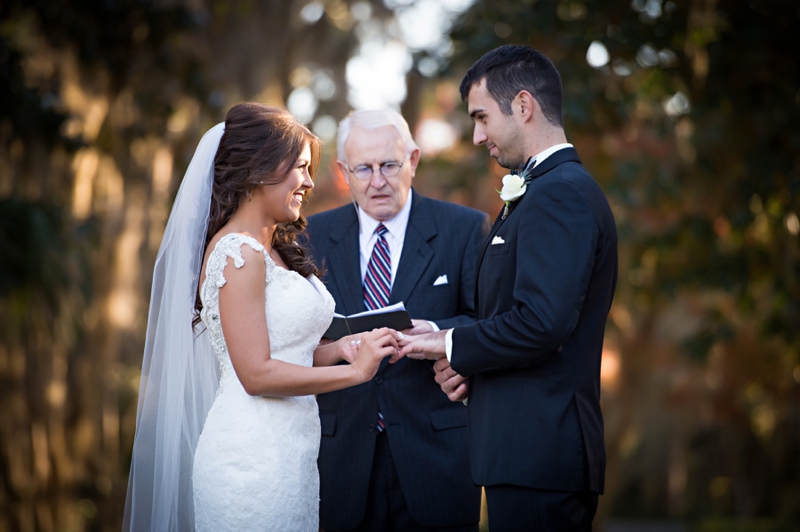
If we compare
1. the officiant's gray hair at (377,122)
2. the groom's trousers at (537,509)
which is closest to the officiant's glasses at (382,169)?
the officiant's gray hair at (377,122)

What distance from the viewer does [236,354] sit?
8.99ft

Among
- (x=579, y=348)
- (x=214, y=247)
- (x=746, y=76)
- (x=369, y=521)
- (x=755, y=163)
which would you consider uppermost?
(x=746, y=76)

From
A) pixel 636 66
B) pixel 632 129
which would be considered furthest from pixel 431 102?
pixel 636 66

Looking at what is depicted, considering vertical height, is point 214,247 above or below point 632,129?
below

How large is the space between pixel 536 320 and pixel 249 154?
1.31 meters

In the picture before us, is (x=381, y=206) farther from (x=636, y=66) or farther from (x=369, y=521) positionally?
(x=636, y=66)

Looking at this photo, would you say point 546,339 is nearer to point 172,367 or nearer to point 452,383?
point 452,383

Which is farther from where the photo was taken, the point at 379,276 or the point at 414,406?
the point at 379,276

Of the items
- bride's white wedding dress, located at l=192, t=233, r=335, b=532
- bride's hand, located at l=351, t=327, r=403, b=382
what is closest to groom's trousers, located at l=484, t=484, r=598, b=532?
bride's hand, located at l=351, t=327, r=403, b=382

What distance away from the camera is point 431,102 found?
18219 mm

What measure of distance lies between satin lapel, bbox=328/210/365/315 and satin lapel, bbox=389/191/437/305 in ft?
0.58

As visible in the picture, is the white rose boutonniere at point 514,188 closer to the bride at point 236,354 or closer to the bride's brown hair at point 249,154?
the bride at point 236,354

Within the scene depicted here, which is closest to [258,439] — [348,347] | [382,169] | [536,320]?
[348,347]

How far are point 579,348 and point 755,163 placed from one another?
454 centimetres
